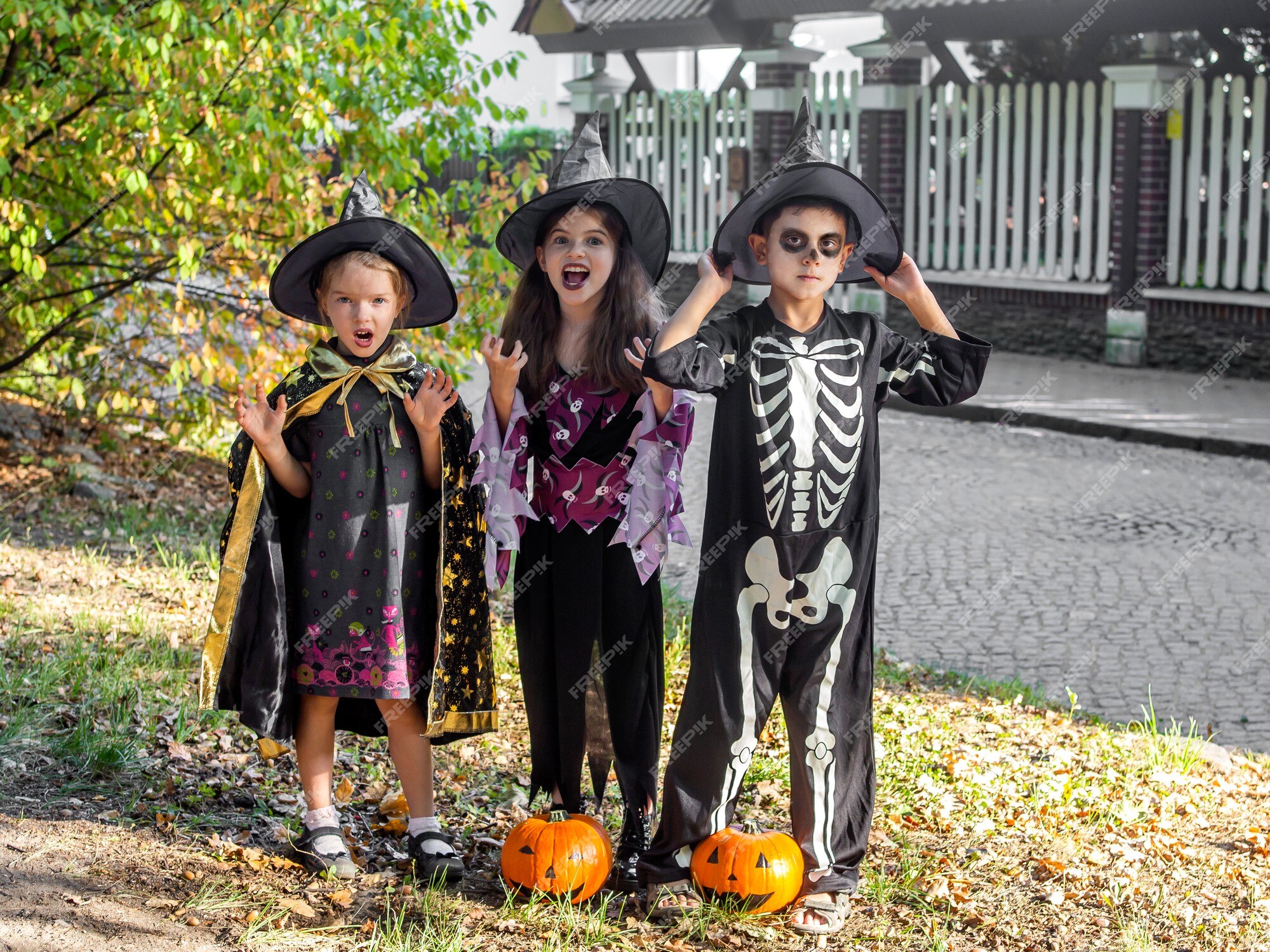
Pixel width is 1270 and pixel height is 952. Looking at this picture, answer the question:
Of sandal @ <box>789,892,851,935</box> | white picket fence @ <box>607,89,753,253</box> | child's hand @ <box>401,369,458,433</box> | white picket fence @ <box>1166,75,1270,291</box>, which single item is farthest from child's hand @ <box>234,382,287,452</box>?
white picket fence @ <box>607,89,753,253</box>

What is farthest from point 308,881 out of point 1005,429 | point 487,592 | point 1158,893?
point 1005,429

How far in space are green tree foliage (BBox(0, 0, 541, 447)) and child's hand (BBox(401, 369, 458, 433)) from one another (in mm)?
2886

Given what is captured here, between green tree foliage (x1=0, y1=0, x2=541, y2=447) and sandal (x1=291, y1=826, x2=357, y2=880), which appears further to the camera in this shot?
green tree foliage (x1=0, y1=0, x2=541, y2=447)

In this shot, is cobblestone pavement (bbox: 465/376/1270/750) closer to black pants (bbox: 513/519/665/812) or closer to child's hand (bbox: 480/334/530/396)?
black pants (bbox: 513/519/665/812)

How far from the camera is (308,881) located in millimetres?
3564

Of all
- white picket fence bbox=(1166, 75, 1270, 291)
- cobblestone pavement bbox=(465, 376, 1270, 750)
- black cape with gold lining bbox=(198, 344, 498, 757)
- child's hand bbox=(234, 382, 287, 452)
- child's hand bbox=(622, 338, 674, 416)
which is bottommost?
cobblestone pavement bbox=(465, 376, 1270, 750)

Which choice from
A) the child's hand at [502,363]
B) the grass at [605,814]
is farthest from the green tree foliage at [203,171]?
the child's hand at [502,363]

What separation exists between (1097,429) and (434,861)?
29.0 ft

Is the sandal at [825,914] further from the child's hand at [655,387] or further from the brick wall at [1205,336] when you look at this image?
the brick wall at [1205,336]

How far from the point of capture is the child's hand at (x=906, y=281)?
3.30m

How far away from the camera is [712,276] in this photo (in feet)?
10.7

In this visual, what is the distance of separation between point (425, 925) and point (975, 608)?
4034 millimetres

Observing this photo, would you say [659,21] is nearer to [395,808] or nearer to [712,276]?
[395,808]

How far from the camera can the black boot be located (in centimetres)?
357
